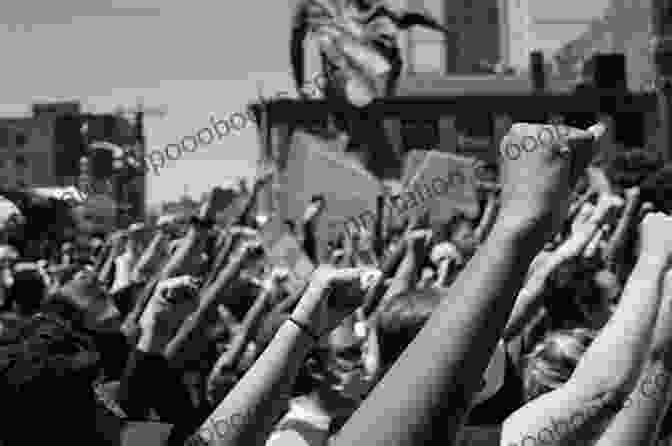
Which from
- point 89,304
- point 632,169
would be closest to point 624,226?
point 632,169

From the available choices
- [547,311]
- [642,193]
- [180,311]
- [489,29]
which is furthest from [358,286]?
[489,29]

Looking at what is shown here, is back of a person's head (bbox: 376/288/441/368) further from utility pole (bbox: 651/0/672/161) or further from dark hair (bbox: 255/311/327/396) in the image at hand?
utility pole (bbox: 651/0/672/161)

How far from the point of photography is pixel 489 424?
2.24 meters

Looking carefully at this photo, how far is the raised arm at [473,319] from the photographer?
1185 millimetres

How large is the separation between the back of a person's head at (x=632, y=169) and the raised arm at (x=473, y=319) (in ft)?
9.78

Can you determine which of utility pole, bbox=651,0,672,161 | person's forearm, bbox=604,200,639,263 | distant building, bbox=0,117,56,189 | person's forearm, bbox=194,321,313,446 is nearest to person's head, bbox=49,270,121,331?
person's forearm, bbox=194,321,313,446

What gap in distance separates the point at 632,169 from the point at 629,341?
2650mm

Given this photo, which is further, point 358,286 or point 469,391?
point 358,286

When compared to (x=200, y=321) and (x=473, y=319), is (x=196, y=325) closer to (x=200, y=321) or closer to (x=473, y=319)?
(x=200, y=321)

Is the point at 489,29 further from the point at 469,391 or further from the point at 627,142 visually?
the point at 469,391

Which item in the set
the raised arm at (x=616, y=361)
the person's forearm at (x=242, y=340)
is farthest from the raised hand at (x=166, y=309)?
the raised arm at (x=616, y=361)

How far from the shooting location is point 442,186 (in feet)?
32.6

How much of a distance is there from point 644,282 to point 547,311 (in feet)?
5.51

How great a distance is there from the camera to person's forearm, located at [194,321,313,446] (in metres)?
1.73
